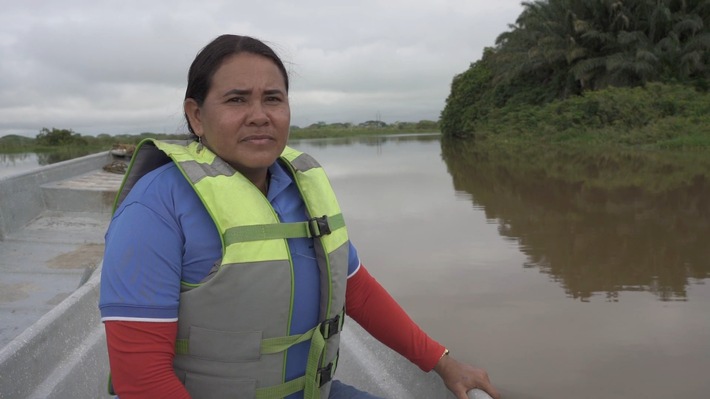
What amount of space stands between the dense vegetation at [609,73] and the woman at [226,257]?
1648cm

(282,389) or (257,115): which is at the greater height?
(257,115)

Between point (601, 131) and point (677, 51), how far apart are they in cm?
477

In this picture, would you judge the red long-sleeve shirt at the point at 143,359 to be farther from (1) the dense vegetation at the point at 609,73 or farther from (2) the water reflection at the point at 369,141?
(2) the water reflection at the point at 369,141

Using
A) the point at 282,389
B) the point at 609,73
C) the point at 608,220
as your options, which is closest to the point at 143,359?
the point at 282,389

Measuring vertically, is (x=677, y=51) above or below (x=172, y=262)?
above

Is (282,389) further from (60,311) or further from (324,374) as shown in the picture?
(60,311)

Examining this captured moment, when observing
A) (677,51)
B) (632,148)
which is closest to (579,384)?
(632,148)

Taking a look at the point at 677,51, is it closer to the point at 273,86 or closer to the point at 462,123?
the point at 462,123

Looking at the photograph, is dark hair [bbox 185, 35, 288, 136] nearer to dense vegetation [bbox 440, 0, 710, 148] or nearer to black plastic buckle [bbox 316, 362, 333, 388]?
black plastic buckle [bbox 316, 362, 333, 388]

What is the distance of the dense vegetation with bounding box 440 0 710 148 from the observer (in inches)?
731

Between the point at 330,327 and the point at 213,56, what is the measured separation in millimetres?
750

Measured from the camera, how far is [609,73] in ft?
73.2

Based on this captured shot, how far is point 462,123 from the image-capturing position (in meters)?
35.2

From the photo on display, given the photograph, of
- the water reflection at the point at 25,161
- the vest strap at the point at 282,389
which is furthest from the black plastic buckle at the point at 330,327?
the water reflection at the point at 25,161
